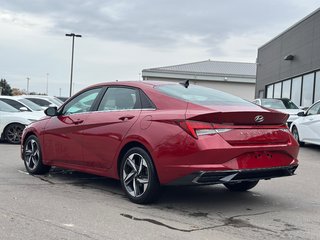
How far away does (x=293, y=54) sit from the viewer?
25.8 meters

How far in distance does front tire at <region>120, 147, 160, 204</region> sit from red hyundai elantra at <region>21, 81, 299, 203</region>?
0.01m

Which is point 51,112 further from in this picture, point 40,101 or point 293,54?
point 293,54

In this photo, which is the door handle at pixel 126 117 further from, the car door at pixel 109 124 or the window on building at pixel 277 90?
the window on building at pixel 277 90

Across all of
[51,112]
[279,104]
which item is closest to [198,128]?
[51,112]

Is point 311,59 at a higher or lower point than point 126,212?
higher

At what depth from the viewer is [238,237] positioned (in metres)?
4.66

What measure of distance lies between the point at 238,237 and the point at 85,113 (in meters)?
3.17

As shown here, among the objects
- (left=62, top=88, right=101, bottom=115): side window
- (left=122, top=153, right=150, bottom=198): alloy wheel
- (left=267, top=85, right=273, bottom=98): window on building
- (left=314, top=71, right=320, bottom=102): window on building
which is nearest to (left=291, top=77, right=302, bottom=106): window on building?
(left=314, top=71, right=320, bottom=102): window on building

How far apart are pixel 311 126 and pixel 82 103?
7.70m

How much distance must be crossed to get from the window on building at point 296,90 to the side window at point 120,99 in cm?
1965

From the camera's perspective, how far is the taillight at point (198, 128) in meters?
5.29

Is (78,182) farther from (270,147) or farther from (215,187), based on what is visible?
(270,147)

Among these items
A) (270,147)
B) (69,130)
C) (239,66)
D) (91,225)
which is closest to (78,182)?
(69,130)

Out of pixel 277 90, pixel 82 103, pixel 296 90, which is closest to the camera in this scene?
pixel 82 103
